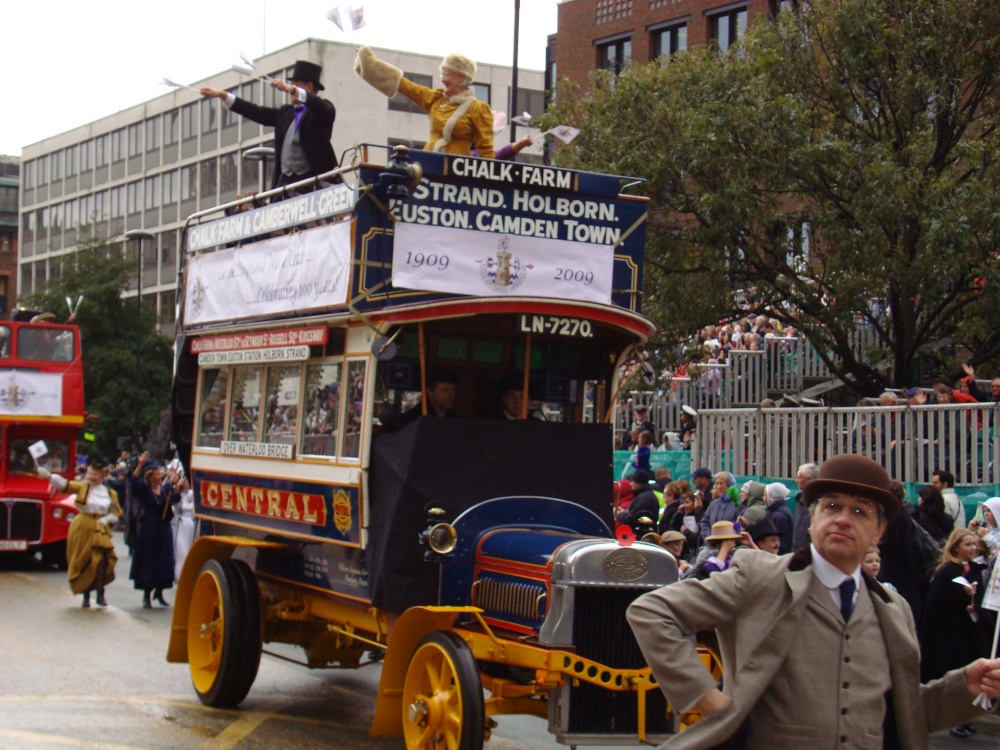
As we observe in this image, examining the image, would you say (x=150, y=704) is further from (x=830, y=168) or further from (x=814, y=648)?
(x=830, y=168)

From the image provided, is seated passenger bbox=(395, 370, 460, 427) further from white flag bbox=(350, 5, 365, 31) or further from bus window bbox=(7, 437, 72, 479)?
bus window bbox=(7, 437, 72, 479)

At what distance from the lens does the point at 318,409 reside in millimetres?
9438

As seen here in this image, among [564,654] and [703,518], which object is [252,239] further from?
[703,518]

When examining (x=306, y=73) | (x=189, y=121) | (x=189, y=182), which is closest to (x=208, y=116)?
(x=189, y=121)

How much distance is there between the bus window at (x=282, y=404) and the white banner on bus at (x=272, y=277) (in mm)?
440

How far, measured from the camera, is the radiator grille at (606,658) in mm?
7266

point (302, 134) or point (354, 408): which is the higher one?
point (302, 134)

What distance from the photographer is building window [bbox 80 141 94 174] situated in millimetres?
76812

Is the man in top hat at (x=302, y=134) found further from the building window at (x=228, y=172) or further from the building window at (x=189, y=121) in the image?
the building window at (x=189, y=121)

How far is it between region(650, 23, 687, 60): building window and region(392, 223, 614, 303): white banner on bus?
28.8m

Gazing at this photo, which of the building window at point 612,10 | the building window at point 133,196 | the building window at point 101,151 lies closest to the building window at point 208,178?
the building window at point 133,196

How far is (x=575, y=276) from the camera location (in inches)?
362

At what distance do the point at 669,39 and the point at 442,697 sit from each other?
32.1 m

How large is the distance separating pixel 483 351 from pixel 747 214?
10711mm
